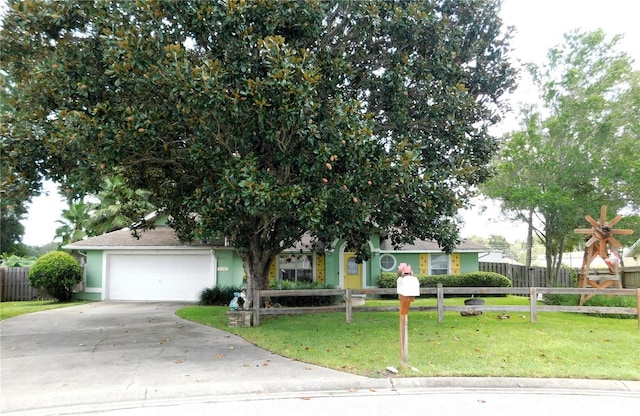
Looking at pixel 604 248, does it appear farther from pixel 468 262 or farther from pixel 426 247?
pixel 426 247

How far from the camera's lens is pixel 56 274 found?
1805 centimetres

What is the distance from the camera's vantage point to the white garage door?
62.1ft

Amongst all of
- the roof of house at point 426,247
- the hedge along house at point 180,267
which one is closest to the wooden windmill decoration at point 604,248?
the roof of house at point 426,247

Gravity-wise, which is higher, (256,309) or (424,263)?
(424,263)

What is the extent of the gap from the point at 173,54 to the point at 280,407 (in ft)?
20.1

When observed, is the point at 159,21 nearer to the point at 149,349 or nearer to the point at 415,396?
the point at 149,349

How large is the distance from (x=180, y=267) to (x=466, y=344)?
13678 mm

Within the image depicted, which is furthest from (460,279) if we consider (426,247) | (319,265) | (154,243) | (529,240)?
(154,243)

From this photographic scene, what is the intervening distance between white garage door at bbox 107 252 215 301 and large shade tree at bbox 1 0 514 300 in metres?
8.55

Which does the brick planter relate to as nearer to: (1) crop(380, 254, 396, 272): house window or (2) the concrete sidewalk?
(2) the concrete sidewalk

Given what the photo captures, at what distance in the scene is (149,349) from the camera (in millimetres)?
8906

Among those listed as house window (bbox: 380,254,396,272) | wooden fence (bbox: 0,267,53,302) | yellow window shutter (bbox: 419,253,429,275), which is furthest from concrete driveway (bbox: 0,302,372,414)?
yellow window shutter (bbox: 419,253,429,275)

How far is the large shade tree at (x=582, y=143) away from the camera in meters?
17.8

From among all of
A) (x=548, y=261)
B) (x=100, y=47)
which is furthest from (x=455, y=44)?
(x=548, y=261)
